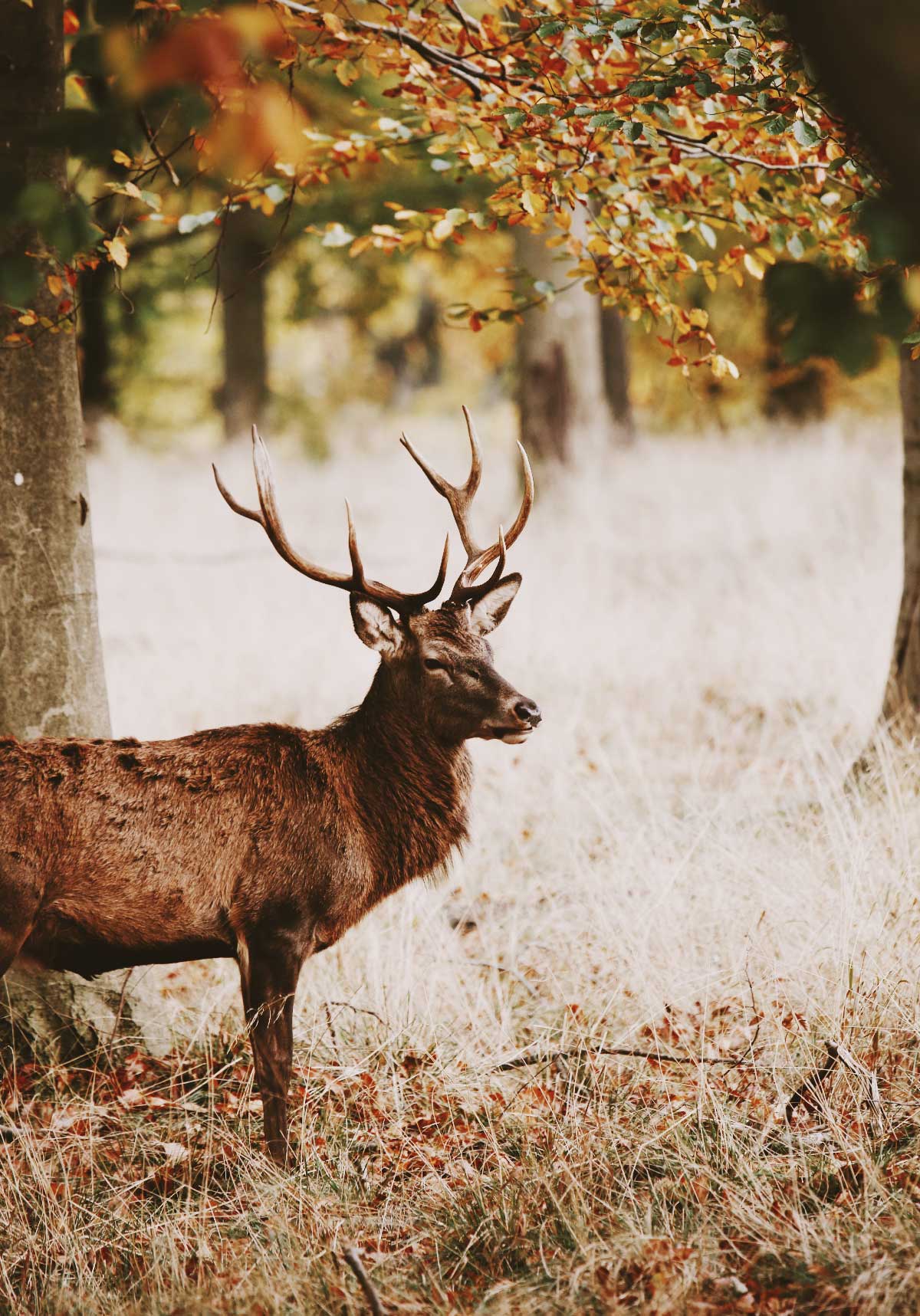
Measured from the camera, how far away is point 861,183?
4535 mm

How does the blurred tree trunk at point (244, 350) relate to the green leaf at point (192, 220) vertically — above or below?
above

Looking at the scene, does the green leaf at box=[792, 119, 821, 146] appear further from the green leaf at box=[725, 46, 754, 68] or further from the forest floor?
the forest floor

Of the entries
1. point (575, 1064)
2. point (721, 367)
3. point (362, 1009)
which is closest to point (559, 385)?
point (721, 367)

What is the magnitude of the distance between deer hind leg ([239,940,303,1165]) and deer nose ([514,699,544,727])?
3.61 ft

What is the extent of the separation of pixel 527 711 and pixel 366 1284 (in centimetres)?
197

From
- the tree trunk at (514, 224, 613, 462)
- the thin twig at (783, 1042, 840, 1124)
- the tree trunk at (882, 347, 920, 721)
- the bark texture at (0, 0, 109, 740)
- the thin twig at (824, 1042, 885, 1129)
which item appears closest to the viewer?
the thin twig at (824, 1042, 885, 1129)

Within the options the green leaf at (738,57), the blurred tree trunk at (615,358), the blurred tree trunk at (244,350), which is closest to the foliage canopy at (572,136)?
the green leaf at (738,57)

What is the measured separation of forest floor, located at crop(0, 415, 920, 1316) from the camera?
3264mm

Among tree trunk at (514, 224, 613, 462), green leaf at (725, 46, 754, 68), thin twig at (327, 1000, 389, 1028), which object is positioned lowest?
thin twig at (327, 1000, 389, 1028)

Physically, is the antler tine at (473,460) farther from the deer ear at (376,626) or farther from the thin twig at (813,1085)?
the thin twig at (813,1085)

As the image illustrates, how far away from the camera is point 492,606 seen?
487cm

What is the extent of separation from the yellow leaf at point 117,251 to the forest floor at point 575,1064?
8.44 ft

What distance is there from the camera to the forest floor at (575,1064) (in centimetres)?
326

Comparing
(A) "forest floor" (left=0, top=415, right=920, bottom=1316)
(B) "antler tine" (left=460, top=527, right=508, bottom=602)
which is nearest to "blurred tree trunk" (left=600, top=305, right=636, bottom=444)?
(A) "forest floor" (left=0, top=415, right=920, bottom=1316)
